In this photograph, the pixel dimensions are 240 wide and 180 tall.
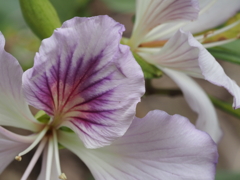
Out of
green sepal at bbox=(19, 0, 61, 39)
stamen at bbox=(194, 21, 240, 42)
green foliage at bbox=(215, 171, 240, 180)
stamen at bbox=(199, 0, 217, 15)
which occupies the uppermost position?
stamen at bbox=(199, 0, 217, 15)

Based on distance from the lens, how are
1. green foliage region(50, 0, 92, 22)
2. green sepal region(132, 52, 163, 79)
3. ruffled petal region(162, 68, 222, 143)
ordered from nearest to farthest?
green sepal region(132, 52, 163, 79)
ruffled petal region(162, 68, 222, 143)
green foliage region(50, 0, 92, 22)

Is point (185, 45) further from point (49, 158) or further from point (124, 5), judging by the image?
point (124, 5)

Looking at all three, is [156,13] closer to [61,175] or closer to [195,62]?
[195,62]

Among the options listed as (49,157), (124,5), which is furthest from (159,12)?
(124,5)

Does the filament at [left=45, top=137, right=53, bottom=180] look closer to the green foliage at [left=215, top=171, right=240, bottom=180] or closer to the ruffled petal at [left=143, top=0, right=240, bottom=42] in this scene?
the ruffled petal at [left=143, top=0, right=240, bottom=42]

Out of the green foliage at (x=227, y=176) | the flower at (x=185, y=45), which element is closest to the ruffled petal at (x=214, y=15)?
the flower at (x=185, y=45)

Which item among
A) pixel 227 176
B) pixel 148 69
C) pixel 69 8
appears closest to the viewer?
pixel 148 69

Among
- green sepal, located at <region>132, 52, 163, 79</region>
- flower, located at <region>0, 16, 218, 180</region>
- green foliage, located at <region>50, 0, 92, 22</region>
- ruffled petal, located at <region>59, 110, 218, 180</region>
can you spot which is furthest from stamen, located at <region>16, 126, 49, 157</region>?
green foliage, located at <region>50, 0, 92, 22</region>

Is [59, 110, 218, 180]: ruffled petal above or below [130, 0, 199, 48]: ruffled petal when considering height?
below
